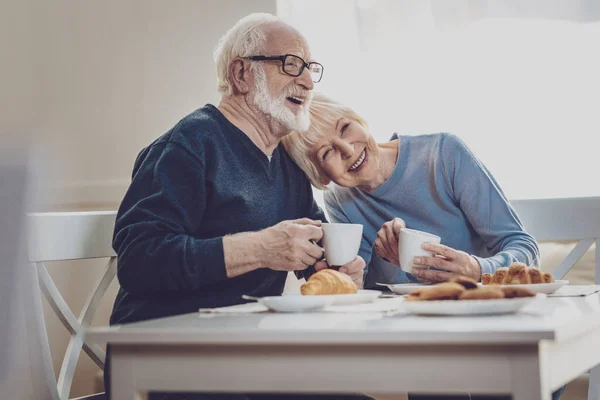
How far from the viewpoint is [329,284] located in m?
1.30

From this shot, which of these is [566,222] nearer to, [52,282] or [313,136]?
[313,136]

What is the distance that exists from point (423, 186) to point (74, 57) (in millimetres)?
1294

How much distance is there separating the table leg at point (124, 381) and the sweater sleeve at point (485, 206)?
1013 millimetres

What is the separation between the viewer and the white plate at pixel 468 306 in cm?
102

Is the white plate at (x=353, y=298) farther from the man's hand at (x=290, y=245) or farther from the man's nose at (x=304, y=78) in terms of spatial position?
the man's nose at (x=304, y=78)

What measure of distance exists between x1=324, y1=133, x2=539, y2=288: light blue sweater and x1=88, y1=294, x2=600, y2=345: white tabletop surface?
78 cm

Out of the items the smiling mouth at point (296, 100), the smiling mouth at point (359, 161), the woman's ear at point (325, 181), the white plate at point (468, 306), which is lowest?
the white plate at point (468, 306)

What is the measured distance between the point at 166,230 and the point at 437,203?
0.81 metres

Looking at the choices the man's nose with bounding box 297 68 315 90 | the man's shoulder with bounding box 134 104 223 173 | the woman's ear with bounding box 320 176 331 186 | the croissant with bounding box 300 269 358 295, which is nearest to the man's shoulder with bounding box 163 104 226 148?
the man's shoulder with bounding box 134 104 223 173

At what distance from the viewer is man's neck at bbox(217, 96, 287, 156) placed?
1803mm

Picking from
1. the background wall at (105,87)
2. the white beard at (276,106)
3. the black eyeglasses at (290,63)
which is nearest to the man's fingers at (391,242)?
the white beard at (276,106)

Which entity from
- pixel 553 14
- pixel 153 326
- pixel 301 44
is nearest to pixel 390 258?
pixel 301 44

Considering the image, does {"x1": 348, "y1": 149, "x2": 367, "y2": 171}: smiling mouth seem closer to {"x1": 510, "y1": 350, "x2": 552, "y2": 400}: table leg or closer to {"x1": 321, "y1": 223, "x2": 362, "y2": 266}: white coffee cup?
{"x1": 321, "y1": 223, "x2": 362, "y2": 266}: white coffee cup

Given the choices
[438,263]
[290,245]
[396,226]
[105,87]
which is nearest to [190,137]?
[290,245]
